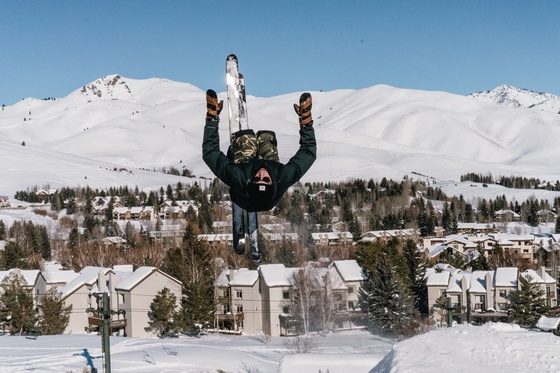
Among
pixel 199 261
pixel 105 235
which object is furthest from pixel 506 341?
pixel 105 235

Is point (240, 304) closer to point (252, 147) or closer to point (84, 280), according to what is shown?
point (84, 280)

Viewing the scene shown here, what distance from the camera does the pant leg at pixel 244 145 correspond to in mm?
5750

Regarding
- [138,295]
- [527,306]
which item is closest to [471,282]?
[527,306]

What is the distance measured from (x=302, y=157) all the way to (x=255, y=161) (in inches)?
18.3

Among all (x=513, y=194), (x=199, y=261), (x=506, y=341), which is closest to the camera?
(x=506, y=341)

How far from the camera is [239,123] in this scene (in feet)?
20.0

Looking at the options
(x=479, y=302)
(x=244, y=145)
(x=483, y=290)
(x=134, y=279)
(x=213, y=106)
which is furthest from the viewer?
(x=479, y=302)

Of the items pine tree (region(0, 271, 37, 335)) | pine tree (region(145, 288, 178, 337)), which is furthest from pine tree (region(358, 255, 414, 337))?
pine tree (region(0, 271, 37, 335))

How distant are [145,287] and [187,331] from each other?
4008 mm

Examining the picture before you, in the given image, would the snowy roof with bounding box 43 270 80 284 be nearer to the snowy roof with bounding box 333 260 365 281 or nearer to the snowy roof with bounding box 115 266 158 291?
the snowy roof with bounding box 115 266 158 291

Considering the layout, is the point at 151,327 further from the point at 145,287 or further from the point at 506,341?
the point at 506,341

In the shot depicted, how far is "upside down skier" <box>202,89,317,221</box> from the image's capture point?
5.41m

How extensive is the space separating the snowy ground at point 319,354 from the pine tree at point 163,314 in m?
2.48

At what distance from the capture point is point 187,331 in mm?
39031
